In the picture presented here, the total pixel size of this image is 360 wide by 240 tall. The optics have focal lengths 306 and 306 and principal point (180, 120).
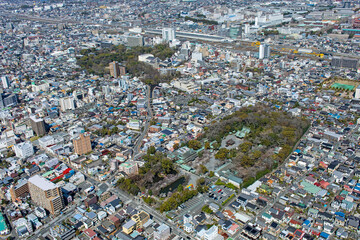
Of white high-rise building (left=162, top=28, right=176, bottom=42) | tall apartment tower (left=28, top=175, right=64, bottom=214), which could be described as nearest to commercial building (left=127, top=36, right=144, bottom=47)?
white high-rise building (left=162, top=28, right=176, bottom=42)

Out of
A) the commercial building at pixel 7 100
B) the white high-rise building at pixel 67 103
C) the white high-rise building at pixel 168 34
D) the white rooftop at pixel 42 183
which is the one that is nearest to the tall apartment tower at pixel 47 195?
the white rooftop at pixel 42 183

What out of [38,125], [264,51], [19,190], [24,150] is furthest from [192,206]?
[264,51]

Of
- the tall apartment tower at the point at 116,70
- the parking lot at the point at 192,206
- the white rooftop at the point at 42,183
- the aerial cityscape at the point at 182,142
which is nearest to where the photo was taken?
the aerial cityscape at the point at 182,142

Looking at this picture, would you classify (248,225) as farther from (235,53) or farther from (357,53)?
(357,53)

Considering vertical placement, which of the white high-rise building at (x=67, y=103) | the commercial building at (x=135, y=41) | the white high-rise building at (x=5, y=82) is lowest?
the white high-rise building at (x=67, y=103)

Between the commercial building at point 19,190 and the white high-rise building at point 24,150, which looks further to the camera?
the white high-rise building at point 24,150

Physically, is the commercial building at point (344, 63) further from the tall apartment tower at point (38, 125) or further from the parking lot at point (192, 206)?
the tall apartment tower at point (38, 125)

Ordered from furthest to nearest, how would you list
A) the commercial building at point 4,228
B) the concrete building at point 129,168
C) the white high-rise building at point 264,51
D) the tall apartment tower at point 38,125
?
the white high-rise building at point 264,51, the tall apartment tower at point 38,125, the concrete building at point 129,168, the commercial building at point 4,228

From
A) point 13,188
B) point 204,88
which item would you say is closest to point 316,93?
point 204,88
